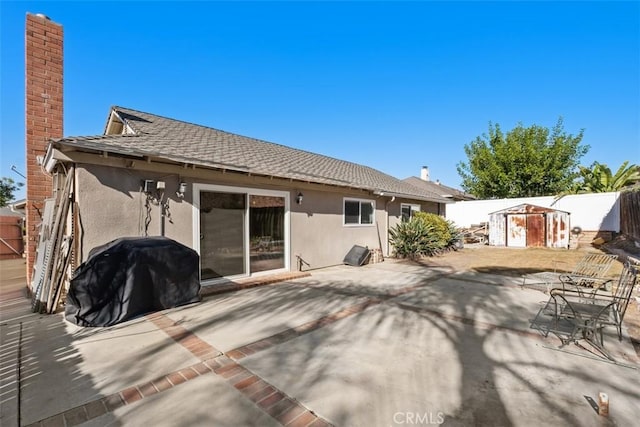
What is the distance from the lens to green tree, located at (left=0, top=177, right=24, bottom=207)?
3127 cm

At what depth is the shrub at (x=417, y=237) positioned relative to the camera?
1321 cm

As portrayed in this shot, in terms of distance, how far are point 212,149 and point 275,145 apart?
5327 millimetres

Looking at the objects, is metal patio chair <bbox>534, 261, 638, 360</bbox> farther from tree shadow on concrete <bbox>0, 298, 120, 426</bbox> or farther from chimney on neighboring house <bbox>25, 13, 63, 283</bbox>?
chimney on neighboring house <bbox>25, 13, 63, 283</bbox>

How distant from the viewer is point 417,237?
43.7 feet

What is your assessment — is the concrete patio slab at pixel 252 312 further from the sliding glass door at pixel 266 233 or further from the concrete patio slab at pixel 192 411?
the sliding glass door at pixel 266 233

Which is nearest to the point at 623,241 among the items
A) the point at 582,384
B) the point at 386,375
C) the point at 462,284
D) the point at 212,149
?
the point at 462,284

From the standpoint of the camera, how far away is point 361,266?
1090 centimetres

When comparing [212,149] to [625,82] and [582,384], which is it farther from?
[625,82]

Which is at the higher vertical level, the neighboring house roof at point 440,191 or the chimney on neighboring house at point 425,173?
the chimney on neighboring house at point 425,173

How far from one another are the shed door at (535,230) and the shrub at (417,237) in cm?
719

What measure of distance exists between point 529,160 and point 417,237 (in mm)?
20573

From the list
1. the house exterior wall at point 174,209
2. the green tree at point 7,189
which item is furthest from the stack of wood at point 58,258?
the green tree at point 7,189

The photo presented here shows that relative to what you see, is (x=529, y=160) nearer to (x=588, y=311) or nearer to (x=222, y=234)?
(x=588, y=311)

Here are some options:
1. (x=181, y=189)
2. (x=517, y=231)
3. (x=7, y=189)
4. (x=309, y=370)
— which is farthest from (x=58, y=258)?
(x=7, y=189)
